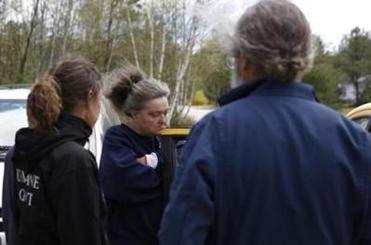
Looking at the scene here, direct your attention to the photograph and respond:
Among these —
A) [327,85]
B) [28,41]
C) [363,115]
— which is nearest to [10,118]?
[363,115]

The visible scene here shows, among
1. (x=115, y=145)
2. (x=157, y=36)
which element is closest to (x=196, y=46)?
(x=157, y=36)

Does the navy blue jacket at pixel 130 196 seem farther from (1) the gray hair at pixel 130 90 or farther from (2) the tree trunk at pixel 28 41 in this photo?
(2) the tree trunk at pixel 28 41

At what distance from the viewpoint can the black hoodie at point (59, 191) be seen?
258cm

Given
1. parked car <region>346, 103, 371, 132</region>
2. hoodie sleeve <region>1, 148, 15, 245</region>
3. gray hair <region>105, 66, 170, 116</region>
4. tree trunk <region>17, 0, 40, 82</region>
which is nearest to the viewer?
hoodie sleeve <region>1, 148, 15, 245</region>

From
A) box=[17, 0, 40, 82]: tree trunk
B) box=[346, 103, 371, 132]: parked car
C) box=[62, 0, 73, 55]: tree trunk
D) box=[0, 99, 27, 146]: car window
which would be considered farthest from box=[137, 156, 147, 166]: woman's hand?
box=[62, 0, 73, 55]: tree trunk

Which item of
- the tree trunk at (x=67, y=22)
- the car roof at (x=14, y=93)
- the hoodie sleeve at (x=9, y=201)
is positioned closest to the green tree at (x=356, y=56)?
the tree trunk at (x=67, y=22)

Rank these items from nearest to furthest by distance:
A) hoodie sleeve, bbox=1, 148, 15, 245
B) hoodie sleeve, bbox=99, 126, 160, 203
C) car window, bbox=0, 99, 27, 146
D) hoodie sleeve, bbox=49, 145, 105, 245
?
hoodie sleeve, bbox=49, 145, 105, 245, hoodie sleeve, bbox=1, 148, 15, 245, hoodie sleeve, bbox=99, 126, 160, 203, car window, bbox=0, 99, 27, 146

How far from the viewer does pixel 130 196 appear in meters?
3.26

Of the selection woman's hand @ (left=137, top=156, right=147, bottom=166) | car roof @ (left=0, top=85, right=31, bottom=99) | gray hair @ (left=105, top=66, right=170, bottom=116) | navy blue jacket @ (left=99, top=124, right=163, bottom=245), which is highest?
gray hair @ (left=105, top=66, right=170, bottom=116)

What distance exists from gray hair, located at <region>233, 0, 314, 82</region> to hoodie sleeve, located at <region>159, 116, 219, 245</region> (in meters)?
0.24

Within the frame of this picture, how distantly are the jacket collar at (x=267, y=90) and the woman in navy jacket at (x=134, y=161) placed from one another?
126 centimetres

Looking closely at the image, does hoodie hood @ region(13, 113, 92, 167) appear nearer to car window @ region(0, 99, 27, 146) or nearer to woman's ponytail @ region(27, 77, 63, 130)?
woman's ponytail @ region(27, 77, 63, 130)

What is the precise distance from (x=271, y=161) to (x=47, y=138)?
103 centimetres

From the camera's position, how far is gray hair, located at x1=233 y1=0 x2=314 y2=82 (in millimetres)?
2035
